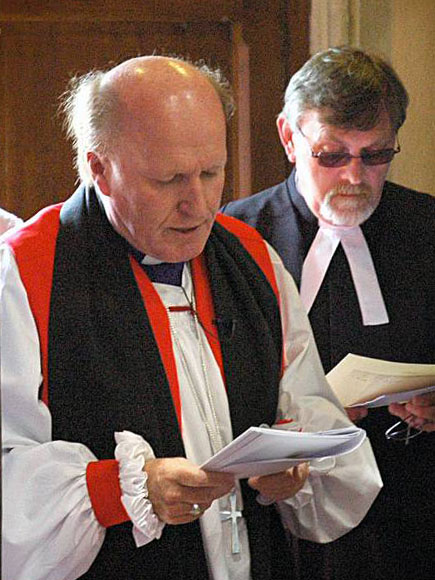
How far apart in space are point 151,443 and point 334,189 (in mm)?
1147

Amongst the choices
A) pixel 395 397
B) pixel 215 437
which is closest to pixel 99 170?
pixel 215 437

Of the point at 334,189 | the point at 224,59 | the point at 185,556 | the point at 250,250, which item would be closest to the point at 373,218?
the point at 334,189

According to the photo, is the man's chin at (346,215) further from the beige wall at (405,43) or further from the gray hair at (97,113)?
the beige wall at (405,43)

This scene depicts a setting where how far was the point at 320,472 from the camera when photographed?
239cm

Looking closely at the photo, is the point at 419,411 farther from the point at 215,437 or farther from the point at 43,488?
the point at 43,488

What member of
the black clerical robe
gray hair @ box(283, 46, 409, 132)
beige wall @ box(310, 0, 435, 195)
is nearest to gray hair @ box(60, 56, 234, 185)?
gray hair @ box(283, 46, 409, 132)

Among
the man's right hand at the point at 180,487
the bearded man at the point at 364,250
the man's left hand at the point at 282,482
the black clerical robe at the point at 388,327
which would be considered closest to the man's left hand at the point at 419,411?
the bearded man at the point at 364,250

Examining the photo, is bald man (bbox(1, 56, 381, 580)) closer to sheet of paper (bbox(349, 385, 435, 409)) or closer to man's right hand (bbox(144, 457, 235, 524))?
man's right hand (bbox(144, 457, 235, 524))

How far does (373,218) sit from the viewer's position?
10.6ft

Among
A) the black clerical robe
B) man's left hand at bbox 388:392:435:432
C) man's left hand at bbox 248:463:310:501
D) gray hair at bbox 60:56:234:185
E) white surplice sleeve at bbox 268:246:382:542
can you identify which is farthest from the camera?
the black clerical robe

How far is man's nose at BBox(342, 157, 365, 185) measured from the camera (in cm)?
301

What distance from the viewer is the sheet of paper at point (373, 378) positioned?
2510 millimetres

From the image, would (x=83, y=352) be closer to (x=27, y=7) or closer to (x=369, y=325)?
(x=369, y=325)

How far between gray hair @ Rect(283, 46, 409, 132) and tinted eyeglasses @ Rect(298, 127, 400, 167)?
0.08m
